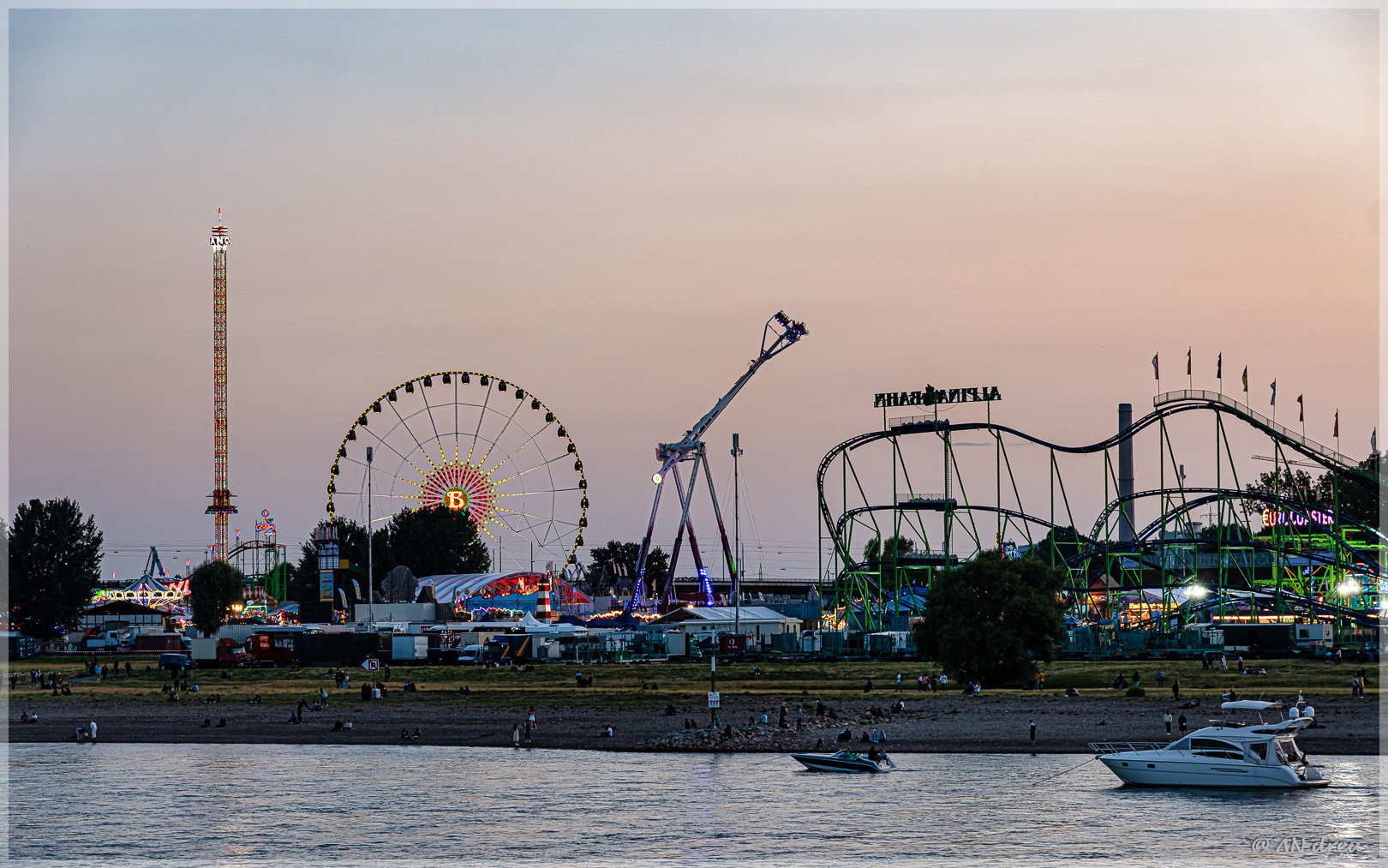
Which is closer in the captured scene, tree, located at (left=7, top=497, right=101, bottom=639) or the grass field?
the grass field

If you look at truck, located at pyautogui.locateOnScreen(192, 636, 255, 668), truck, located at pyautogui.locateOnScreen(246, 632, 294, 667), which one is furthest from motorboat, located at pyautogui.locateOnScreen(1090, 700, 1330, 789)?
truck, located at pyautogui.locateOnScreen(192, 636, 255, 668)

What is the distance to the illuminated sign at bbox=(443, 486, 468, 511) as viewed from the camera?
442 ft

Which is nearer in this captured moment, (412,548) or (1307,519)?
(1307,519)

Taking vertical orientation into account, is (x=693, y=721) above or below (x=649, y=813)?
above

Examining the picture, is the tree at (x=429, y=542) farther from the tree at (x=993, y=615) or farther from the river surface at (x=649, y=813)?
the river surface at (x=649, y=813)

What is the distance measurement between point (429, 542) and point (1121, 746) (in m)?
140

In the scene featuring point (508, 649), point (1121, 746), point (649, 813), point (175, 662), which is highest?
point (508, 649)

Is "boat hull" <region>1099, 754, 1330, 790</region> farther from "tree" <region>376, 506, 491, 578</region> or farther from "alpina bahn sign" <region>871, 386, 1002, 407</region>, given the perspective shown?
"tree" <region>376, 506, 491, 578</region>

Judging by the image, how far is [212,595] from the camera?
14875cm

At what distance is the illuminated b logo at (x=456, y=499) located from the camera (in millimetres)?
134750

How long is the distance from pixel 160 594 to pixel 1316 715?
164m

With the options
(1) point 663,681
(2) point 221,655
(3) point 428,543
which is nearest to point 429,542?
(3) point 428,543

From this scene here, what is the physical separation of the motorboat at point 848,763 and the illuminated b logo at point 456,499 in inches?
3276

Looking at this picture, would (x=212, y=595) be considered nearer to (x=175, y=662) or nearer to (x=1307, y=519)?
(x=175, y=662)
